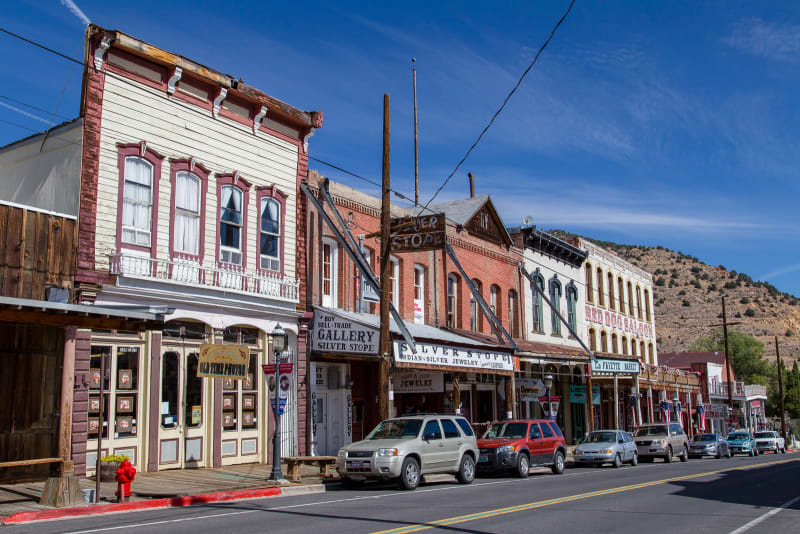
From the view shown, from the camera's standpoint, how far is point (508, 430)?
69.1 feet

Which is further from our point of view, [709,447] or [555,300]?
[555,300]

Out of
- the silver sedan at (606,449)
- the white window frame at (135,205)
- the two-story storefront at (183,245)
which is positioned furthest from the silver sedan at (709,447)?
the white window frame at (135,205)

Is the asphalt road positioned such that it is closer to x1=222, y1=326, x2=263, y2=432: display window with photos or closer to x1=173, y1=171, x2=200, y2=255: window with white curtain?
x1=222, y1=326, x2=263, y2=432: display window with photos

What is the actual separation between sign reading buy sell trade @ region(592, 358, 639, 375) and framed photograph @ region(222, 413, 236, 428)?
1836 cm

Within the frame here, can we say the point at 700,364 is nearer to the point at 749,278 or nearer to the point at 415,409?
the point at 415,409

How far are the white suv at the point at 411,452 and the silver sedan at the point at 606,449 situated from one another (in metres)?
8.31

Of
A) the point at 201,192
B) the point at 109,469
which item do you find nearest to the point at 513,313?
the point at 201,192

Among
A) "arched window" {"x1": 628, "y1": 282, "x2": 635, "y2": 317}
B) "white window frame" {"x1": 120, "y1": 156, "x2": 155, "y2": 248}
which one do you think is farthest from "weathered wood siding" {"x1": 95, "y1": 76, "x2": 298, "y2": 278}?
"arched window" {"x1": 628, "y1": 282, "x2": 635, "y2": 317}

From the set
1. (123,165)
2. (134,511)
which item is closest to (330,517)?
(134,511)

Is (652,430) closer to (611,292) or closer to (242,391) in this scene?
(611,292)

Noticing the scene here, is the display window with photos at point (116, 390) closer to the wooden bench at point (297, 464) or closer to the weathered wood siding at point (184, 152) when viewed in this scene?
the weathered wood siding at point (184, 152)

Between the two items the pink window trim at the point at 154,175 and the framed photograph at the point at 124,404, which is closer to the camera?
the framed photograph at the point at 124,404

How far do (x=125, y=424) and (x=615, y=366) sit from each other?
78.0ft

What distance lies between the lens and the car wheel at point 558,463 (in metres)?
21.6
